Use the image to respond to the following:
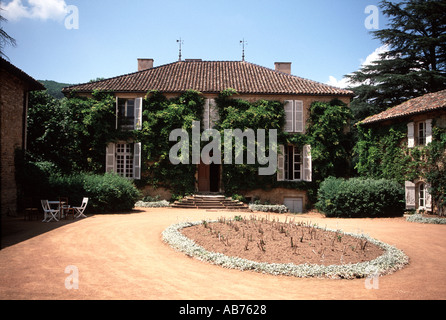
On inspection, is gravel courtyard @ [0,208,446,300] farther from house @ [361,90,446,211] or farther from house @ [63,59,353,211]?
house @ [63,59,353,211]

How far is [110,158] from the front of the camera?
15.9 meters

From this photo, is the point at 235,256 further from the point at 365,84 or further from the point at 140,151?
the point at 365,84

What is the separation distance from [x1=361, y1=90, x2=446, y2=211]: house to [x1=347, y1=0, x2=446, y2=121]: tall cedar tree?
6940 mm

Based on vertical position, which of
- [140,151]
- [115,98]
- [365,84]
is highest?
[365,84]

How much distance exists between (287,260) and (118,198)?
8520mm

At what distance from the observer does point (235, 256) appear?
19.3 ft

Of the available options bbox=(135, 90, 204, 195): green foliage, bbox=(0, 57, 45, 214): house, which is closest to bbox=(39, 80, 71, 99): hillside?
bbox=(135, 90, 204, 195): green foliage

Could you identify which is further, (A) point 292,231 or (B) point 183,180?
(B) point 183,180

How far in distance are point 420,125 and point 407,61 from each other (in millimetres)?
10177

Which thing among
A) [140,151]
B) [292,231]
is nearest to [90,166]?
[140,151]

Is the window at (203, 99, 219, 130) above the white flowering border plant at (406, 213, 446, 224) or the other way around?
above

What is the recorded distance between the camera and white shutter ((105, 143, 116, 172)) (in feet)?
51.8
